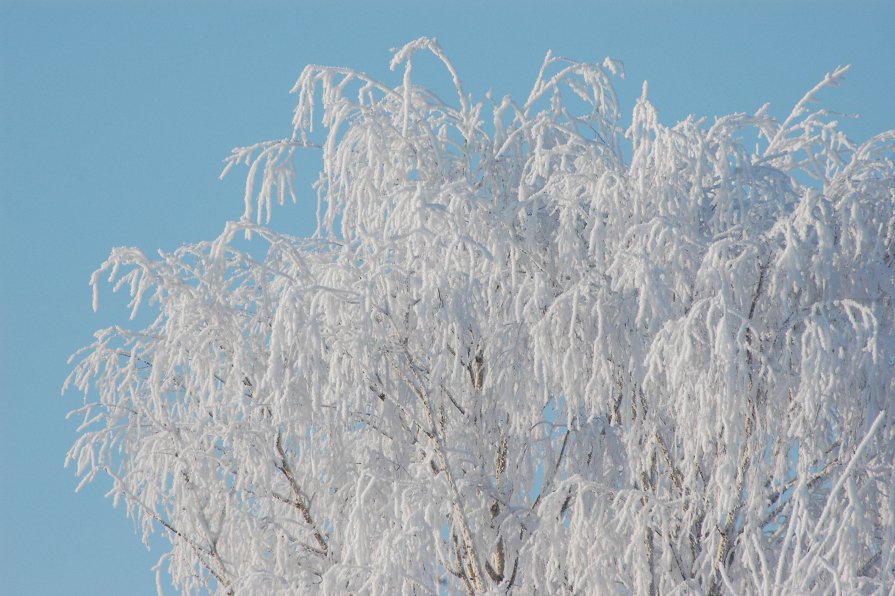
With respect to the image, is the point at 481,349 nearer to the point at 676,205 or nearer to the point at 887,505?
the point at 676,205

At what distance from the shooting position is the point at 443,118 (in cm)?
751

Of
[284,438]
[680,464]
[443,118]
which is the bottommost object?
[680,464]

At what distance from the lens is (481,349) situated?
696 cm

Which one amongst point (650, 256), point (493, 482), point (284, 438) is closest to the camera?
point (650, 256)

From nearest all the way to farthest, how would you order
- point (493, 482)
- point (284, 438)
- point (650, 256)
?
1. point (650, 256)
2. point (284, 438)
3. point (493, 482)

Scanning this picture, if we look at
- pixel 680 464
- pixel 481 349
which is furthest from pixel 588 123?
pixel 680 464

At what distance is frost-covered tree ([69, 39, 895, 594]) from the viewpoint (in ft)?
19.3

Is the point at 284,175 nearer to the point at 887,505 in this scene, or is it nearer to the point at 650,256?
the point at 650,256

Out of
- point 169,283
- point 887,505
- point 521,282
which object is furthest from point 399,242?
point 887,505

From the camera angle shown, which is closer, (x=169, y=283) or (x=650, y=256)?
(x=650, y=256)

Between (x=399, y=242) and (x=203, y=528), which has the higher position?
(x=399, y=242)

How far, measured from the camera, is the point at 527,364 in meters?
6.54

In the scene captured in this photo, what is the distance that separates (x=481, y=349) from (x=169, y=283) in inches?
75.2

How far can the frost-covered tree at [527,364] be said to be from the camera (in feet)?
19.3
